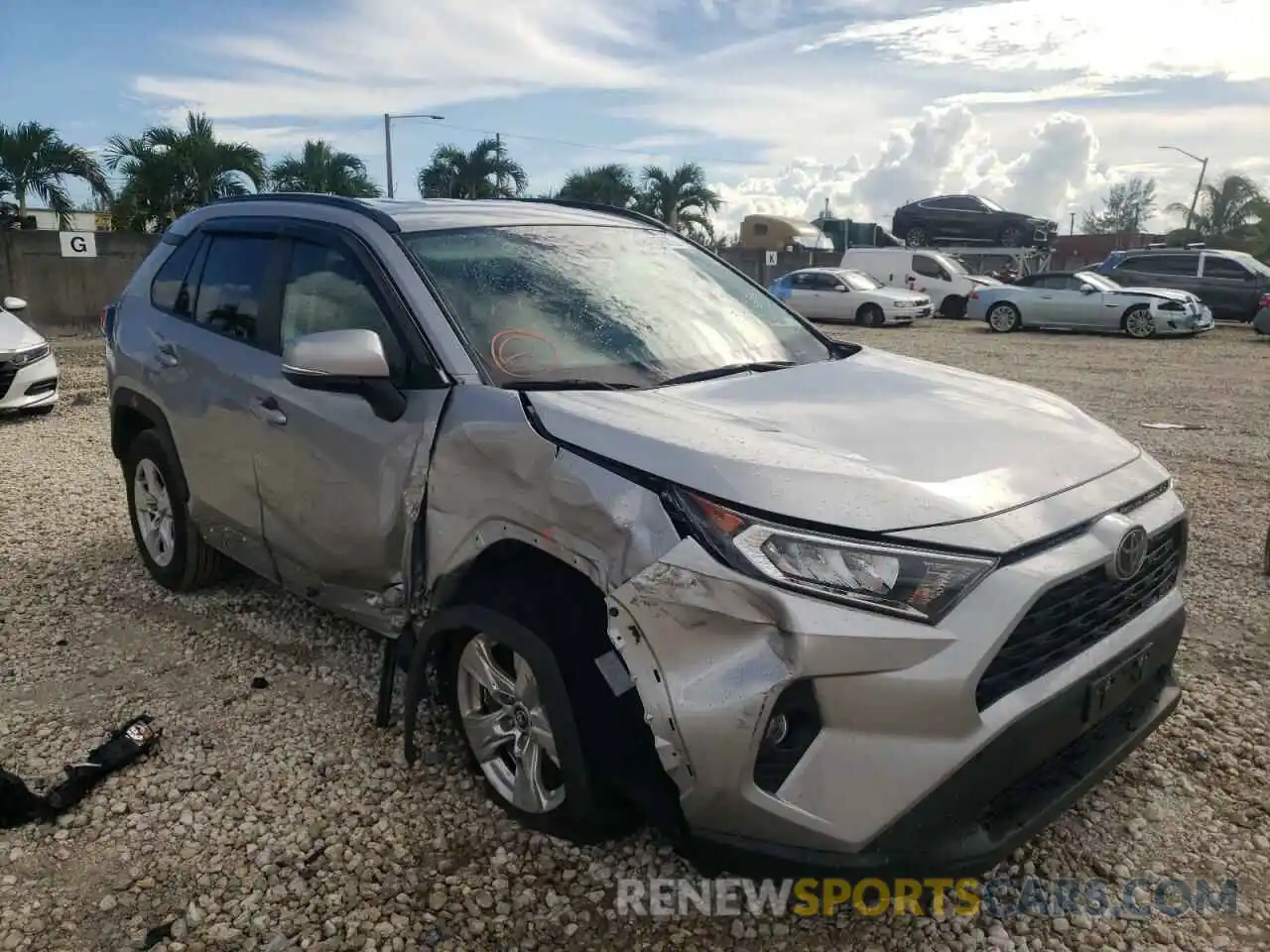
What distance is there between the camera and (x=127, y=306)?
179 inches

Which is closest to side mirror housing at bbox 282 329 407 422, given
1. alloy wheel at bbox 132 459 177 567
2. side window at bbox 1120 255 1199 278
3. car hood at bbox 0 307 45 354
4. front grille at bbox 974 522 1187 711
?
front grille at bbox 974 522 1187 711

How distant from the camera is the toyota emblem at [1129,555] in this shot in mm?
2309

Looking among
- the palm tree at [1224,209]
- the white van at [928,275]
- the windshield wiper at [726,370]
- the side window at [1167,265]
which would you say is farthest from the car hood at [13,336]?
the palm tree at [1224,209]

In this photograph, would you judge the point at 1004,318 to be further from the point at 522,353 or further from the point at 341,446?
the point at 341,446

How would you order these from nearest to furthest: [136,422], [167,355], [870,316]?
[167,355], [136,422], [870,316]

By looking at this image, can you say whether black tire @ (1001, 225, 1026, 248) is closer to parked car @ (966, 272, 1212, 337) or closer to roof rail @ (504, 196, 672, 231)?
parked car @ (966, 272, 1212, 337)

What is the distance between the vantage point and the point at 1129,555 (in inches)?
92.5

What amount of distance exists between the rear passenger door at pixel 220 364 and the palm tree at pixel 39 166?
67.5 ft

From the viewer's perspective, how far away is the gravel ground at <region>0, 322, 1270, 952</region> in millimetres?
2420

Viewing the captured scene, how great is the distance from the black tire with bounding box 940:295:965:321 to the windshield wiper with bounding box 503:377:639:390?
22846mm

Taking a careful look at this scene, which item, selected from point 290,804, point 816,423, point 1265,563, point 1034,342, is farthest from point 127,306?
point 1034,342

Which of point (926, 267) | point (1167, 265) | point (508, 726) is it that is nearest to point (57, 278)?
point (508, 726)

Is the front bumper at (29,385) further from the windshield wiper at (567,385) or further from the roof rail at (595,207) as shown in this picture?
the windshield wiper at (567,385)

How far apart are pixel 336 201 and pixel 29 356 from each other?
731 centimetres
